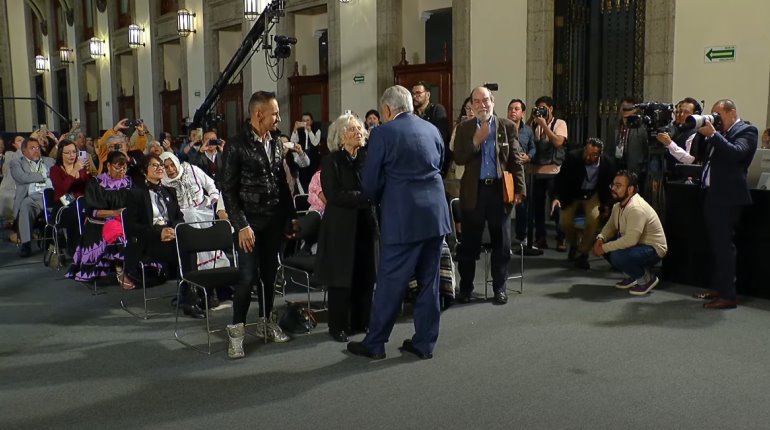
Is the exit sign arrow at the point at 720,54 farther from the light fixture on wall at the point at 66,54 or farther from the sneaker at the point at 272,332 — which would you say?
the light fixture on wall at the point at 66,54

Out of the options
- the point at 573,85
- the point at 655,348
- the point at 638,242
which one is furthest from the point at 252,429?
the point at 573,85

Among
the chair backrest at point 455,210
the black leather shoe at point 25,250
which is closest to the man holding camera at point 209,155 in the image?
the black leather shoe at point 25,250

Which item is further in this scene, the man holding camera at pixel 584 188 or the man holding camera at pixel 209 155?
the man holding camera at pixel 209 155

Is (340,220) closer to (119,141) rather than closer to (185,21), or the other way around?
(119,141)

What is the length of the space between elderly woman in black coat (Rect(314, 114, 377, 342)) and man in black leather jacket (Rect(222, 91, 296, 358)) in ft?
0.89

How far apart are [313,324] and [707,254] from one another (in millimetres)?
3215

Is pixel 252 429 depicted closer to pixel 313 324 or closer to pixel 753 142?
pixel 313 324

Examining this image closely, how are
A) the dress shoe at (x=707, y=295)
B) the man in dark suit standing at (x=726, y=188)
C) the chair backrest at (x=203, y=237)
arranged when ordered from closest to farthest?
1. the chair backrest at (x=203, y=237)
2. the man in dark suit standing at (x=726, y=188)
3. the dress shoe at (x=707, y=295)

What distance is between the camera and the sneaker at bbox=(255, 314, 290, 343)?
4.48m

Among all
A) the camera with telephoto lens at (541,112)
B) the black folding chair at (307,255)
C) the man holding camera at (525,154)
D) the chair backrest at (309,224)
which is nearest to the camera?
the black folding chair at (307,255)

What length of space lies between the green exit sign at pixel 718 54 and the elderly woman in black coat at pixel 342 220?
15.1 feet

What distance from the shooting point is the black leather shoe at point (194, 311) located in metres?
5.13

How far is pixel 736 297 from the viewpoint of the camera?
17.6 ft

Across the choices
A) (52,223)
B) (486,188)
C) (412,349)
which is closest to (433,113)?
(486,188)
